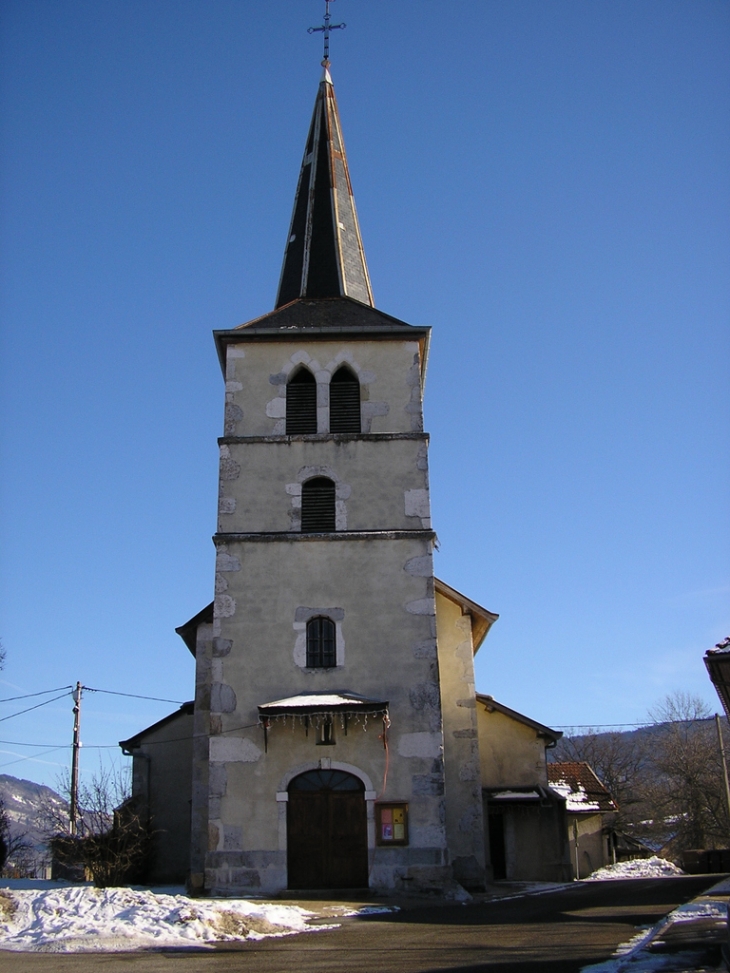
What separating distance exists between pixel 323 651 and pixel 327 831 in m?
3.41

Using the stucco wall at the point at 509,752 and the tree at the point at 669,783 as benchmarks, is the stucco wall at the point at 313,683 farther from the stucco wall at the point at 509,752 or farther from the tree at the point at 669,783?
the tree at the point at 669,783

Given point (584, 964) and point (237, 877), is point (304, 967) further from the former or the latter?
point (237, 877)

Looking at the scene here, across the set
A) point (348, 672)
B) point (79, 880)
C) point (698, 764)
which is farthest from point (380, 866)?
point (698, 764)

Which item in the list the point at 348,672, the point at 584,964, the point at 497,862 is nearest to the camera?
the point at 584,964

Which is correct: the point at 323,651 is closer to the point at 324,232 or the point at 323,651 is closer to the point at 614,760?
the point at 324,232

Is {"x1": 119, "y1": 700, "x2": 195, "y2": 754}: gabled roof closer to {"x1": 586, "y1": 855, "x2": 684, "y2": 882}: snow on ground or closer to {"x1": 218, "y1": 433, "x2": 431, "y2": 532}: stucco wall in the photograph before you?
{"x1": 218, "y1": 433, "x2": 431, "y2": 532}: stucco wall

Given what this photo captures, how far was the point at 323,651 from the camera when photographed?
64.2 feet

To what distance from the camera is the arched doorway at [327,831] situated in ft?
59.2

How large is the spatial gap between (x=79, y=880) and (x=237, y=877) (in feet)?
28.3

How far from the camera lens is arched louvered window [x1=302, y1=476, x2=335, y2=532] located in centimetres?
2064

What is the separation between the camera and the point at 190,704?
23.9 metres

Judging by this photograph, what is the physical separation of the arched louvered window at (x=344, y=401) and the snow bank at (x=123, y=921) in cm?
1035

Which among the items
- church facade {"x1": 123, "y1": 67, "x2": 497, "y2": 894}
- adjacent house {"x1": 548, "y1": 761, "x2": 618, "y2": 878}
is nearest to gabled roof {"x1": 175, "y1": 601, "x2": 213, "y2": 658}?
church facade {"x1": 123, "y1": 67, "x2": 497, "y2": 894}

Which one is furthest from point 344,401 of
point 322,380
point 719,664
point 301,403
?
point 719,664
